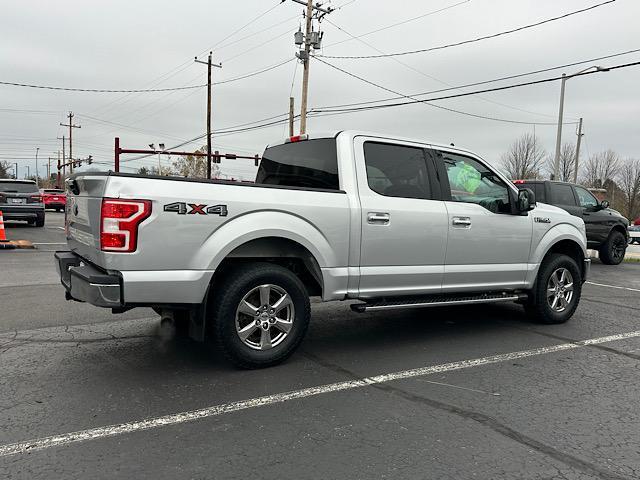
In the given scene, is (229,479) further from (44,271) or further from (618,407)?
(44,271)

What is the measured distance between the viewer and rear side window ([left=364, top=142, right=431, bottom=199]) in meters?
4.90

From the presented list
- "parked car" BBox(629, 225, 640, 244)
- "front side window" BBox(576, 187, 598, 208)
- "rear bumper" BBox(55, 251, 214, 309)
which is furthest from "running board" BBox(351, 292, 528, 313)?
"parked car" BBox(629, 225, 640, 244)

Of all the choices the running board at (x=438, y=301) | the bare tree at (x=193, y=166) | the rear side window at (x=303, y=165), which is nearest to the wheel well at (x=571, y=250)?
the running board at (x=438, y=301)

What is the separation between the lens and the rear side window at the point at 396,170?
4.90 m

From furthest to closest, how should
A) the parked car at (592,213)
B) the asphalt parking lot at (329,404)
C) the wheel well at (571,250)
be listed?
1. the parked car at (592,213)
2. the wheel well at (571,250)
3. the asphalt parking lot at (329,404)

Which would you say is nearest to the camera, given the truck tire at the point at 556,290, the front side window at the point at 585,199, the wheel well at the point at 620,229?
the truck tire at the point at 556,290

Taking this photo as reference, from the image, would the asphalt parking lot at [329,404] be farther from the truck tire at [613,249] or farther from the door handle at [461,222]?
the truck tire at [613,249]

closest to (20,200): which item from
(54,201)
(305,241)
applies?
(305,241)

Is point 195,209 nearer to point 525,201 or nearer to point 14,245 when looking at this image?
point 525,201

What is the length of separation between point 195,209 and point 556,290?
4.61 metres

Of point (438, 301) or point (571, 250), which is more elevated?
point (571, 250)

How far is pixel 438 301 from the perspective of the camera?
5199 mm

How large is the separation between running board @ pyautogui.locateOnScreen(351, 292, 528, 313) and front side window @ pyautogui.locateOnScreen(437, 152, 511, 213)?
96cm

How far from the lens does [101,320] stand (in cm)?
595
